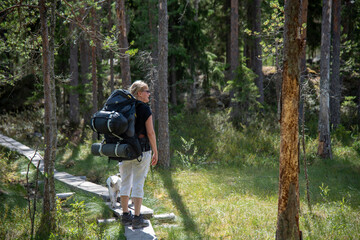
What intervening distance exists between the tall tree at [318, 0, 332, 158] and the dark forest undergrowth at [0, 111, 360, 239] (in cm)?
58

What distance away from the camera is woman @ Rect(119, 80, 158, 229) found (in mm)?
5441

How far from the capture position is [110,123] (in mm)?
4930

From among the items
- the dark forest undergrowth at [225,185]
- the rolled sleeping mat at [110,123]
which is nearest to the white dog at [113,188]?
the dark forest undergrowth at [225,185]

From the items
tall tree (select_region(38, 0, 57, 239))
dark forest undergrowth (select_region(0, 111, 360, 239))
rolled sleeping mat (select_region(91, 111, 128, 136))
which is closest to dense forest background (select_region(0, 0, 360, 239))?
tall tree (select_region(38, 0, 57, 239))

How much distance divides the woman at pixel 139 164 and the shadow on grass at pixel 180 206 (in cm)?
80

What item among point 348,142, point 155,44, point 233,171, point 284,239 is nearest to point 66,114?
point 155,44

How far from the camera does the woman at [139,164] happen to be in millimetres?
5441

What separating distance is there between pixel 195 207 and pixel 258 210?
1.30 metres

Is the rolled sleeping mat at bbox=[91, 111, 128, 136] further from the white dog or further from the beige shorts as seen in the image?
the white dog

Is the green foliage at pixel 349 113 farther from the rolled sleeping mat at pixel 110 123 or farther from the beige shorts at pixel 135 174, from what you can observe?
the rolled sleeping mat at pixel 110 123

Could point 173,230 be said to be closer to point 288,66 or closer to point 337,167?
point 288,66

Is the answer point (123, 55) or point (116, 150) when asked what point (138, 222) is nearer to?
point (116, 150)

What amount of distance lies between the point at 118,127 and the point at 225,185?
16.3 feet

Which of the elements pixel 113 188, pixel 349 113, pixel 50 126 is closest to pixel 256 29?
pixel 349 113
